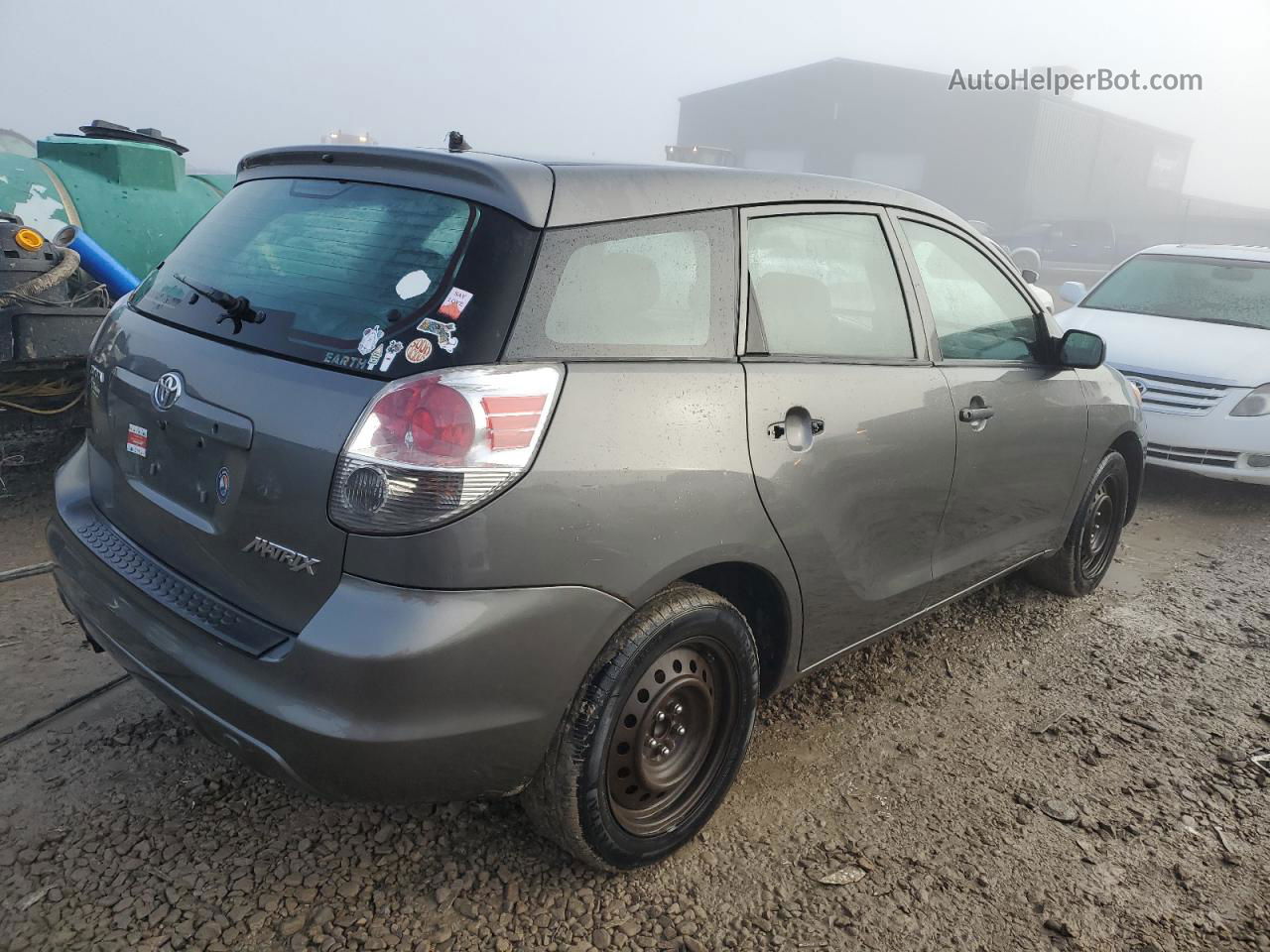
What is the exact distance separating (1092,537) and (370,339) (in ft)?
11.6

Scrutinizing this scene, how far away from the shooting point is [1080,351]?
11.2 feet

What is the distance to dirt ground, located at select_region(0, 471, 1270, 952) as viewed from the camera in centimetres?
215

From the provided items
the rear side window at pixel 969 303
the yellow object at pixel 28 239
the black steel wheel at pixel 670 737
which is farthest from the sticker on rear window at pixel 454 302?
the yellow object at pixel 28 239

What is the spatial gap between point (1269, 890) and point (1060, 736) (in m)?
0.75

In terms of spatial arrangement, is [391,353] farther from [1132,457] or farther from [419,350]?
[1132,457]

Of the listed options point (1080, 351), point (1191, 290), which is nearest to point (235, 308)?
point (1080, 351)

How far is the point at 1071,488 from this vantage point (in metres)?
3.76

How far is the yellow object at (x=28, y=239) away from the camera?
165 inches

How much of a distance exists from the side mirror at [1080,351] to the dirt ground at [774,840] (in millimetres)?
1187

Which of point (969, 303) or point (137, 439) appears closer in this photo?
point (137, 439)

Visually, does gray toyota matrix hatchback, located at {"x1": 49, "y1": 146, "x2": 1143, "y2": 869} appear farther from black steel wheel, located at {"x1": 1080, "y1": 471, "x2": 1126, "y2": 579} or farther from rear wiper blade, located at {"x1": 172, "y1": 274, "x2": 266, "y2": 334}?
black steel wheel, located at {"x1": 1080, "y1": 471, "x2": 1126, "y2": 579}

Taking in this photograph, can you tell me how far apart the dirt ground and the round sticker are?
3.70 feet

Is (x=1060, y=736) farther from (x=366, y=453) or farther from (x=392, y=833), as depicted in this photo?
(x=366, y=453)

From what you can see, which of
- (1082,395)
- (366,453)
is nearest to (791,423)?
(366,453)
